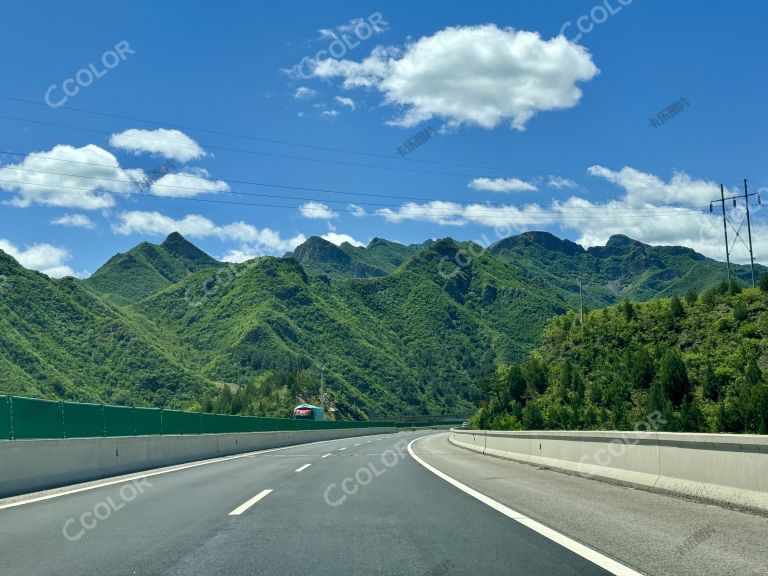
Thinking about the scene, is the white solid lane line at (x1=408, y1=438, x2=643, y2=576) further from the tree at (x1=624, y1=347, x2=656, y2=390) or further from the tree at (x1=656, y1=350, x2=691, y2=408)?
the tree at (x1=624, y1=347, x2=656, y2=390)

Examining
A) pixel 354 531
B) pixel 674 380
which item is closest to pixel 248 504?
pixel 354 531

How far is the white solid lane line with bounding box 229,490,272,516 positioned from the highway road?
0.03 metres

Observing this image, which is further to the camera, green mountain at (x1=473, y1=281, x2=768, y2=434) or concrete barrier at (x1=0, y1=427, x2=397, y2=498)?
green mountain at (x1=473, y1=281, x2=768, y2=434)

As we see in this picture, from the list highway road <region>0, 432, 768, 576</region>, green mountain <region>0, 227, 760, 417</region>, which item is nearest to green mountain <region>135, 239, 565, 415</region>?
green mountain <region>0, 227, 760, 417</region>

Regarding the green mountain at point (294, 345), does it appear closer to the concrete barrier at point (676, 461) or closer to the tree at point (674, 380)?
the tree at point (674, 380)

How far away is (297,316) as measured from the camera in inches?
7042

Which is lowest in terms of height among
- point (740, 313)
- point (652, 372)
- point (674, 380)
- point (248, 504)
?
point (674, 380)

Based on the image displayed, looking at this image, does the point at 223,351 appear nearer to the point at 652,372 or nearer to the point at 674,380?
the point at 652,372

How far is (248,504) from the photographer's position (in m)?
10.4

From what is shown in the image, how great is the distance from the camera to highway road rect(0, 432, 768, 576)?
6047 mm

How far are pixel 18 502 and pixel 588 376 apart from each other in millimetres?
72167

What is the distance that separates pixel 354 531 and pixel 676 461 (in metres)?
4.93

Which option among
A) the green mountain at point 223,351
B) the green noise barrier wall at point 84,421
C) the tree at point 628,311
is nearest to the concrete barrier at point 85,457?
the green noise barrier wall at point 84,421

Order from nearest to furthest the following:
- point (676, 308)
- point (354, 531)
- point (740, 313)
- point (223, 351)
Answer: point (354, 531) < point (740, 313) < point (676, 308) < point (223, 351)
